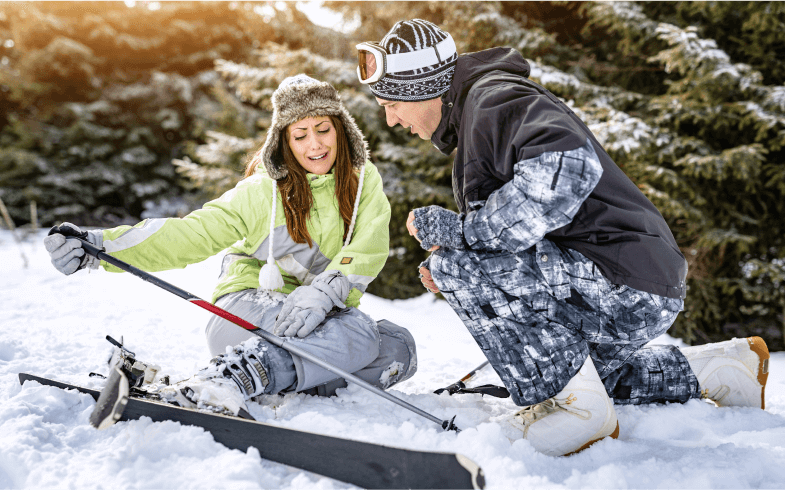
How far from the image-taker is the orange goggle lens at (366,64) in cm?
176

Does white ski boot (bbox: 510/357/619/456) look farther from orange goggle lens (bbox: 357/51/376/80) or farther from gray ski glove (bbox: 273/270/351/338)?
orange goggle lens (bbox: 357/51/376/80)

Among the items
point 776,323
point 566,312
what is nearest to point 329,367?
point 566,312

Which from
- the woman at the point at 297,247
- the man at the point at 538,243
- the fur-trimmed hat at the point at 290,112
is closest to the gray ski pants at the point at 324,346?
the woman at the point at 297,247

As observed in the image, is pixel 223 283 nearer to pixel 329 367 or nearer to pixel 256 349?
pixel 256 349

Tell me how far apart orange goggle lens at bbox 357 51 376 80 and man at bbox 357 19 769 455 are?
48 mm

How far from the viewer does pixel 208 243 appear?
6.23 feet

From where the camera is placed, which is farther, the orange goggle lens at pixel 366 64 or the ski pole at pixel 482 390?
the ski pole at pixel 482 390

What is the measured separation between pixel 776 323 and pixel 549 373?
14.7 feet

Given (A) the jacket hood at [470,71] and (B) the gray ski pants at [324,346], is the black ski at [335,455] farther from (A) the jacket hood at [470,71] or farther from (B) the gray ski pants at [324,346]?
(A) the jacket hood at [470,71]

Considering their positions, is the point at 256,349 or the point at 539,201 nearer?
the point at 539,201

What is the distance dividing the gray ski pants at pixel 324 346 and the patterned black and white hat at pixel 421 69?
0.87 meters

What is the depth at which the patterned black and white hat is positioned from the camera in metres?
1.69

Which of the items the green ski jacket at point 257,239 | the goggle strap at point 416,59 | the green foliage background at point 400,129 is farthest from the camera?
the green foliage background at point 400,129

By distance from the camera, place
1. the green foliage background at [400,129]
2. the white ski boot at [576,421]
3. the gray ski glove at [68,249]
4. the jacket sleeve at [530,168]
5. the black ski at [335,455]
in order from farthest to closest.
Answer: the green foliage background at [400,129] → the gray ski glove at [68,249] → the white ski boot at [576,421] → the jacket sleeve at [530,168] → the black ski at [335,455]
